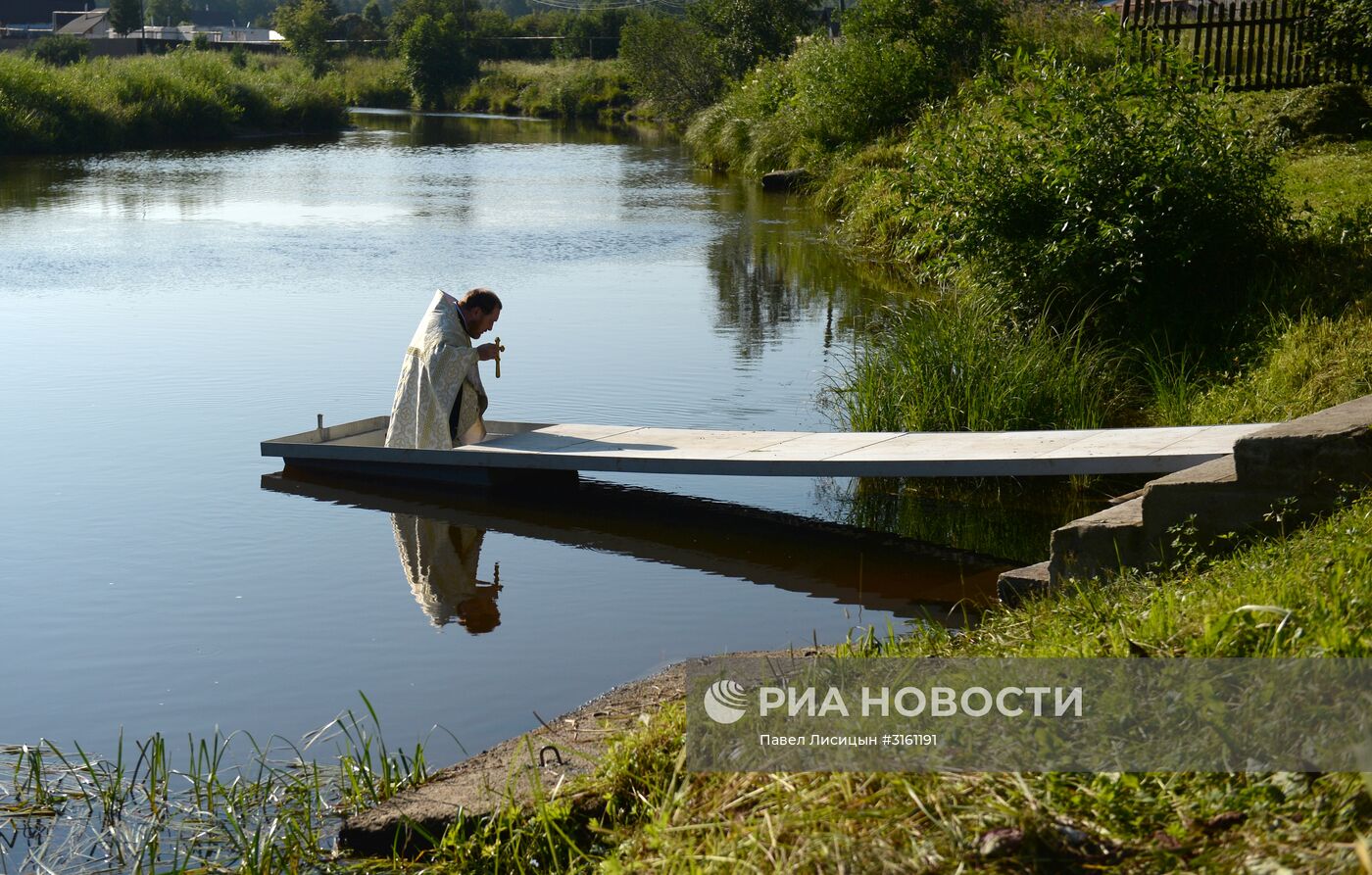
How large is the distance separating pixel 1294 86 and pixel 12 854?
17736 mm

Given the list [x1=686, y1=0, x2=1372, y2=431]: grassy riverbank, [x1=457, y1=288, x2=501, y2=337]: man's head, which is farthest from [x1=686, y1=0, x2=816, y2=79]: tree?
[x1=457, y1=288, x2=501, y2=337]: man's head

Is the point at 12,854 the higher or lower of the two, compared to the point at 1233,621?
lower

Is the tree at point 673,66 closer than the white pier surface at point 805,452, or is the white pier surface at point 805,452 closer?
the white pier surface at point 805,452

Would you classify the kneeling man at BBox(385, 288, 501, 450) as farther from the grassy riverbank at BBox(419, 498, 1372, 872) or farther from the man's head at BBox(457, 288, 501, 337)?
the grassy riverbank at BBox(419, 498, 1372, 872)

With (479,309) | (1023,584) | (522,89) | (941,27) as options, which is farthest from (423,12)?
(1023,584)

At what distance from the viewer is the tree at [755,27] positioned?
41.7m

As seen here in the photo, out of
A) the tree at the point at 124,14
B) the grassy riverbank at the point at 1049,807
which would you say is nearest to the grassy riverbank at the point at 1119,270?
the grassy riverbank at the point at 1049,807

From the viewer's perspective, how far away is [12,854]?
478 centimetres

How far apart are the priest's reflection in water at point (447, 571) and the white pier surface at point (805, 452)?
0.60m

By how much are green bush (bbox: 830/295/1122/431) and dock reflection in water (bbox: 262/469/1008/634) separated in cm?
145

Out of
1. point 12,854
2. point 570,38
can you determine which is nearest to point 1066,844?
point 12,854

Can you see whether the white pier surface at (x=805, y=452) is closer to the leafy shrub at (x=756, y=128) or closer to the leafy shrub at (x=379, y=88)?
the leafy shrub at (x=756, y=128)

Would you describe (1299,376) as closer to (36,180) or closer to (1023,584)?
(1023,584)

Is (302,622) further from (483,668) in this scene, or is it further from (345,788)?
(345,788)
